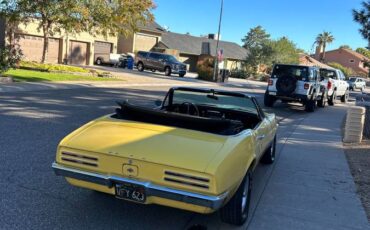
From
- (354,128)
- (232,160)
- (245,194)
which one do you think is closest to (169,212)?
(245,194)

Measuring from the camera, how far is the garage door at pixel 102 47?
Answer: 41.6 meters

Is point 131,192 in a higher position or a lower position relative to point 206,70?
lower

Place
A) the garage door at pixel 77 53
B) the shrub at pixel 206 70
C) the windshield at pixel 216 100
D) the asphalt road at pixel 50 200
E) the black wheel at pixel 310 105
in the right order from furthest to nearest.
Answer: the garage door at pixel 77 53, the shrub at pixel 206 70, the black wheel at pixel 310 105, the windshield at pixel 216 100, the asphalt road at pixel 50 200

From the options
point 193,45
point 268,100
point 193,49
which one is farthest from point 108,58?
point 268,100

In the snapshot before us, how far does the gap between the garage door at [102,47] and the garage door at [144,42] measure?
498 centimetres

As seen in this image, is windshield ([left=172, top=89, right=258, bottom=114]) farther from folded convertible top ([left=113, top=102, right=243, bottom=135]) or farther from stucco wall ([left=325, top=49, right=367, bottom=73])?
stucco wall ([left=325, top=49, right=367, bottom=73])

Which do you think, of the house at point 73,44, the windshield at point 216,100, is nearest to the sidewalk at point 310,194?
the windshield at point 216,100

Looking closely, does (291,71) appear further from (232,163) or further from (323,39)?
(323,39)

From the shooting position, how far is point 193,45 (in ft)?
190

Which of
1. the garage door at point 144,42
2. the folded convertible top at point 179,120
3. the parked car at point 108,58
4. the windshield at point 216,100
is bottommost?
the folded convertible top at point 179,120

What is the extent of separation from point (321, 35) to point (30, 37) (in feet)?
299

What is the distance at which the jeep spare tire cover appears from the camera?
16691 millimetres

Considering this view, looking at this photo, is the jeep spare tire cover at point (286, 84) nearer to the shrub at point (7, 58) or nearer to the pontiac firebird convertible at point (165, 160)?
the shrub at point (7, 58)

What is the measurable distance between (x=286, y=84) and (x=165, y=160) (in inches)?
542
